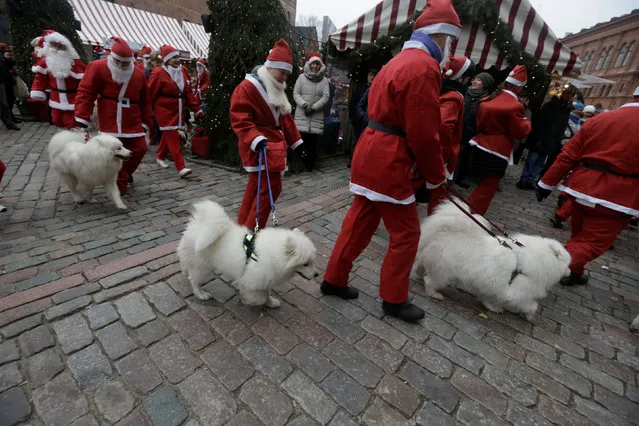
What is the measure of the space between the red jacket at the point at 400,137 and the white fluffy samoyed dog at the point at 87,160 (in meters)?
3.84

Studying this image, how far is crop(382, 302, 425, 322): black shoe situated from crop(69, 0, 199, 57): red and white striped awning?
21067 mm

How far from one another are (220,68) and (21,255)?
18.3ft

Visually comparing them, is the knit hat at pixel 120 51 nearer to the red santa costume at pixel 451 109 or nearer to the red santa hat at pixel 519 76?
the red santa costume at pixel 451 109

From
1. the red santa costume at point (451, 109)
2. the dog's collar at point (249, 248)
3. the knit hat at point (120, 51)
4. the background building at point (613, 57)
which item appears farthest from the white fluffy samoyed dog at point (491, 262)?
the background building at point (613, 57)

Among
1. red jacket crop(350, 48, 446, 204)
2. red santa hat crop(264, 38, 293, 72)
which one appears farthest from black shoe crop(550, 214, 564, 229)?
red santa hat crop(264, 38, 293, 72)

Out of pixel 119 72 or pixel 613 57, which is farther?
pixel 613 57

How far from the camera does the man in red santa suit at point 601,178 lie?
11.0ft

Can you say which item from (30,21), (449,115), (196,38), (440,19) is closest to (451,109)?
(449,115)

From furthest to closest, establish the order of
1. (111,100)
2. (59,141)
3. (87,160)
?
(111,100) < (59,141) < (87,160)

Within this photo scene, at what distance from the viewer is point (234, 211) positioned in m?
5.03

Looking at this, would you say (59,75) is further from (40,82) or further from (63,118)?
(63,118)

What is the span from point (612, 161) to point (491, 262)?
2014mm

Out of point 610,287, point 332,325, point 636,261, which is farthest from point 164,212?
point 636,261

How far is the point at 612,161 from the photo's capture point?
11.1 feet
